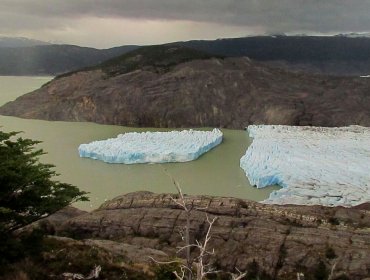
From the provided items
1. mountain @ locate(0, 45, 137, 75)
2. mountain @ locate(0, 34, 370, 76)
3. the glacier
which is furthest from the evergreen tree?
mountain @ locate(0, 45, 137, 75)

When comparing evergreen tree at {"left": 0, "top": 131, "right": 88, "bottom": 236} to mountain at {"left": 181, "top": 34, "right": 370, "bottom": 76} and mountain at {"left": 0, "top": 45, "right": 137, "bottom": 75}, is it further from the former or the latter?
mountain at {"left": 0, "top": 45, "right": 137, "bottom": 75}

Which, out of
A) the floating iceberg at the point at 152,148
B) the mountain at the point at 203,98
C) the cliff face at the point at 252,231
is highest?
the mountain at the point at 203,98

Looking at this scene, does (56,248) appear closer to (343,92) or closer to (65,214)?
(65,214)

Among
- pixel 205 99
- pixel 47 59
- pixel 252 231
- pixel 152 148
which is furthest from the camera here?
pixel 47 59

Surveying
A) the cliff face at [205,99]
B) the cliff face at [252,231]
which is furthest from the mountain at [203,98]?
the cliff face at [252,231]

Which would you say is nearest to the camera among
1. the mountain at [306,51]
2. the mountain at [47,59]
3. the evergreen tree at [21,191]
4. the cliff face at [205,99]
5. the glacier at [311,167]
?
the evergreen tree at [21,191]

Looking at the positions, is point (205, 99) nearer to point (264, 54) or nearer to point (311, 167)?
point (311, 167)

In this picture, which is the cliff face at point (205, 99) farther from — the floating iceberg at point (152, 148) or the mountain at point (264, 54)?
the mountain at point (264, 54)

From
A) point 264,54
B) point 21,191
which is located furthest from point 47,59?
point 21,191
